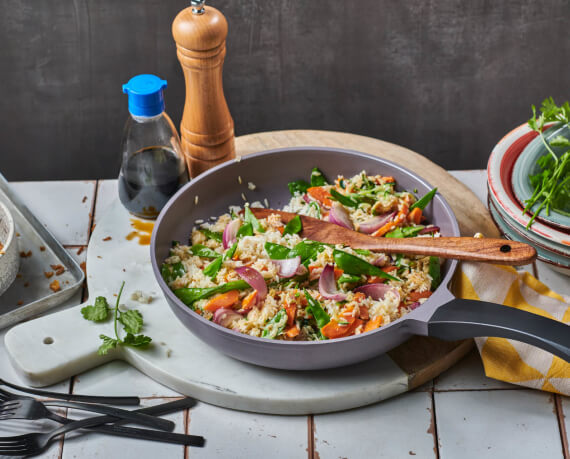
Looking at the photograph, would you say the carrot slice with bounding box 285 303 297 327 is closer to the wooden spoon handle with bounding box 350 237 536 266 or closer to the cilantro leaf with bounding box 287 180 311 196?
the wooden spoon handle with bounding box 350 237 536 266

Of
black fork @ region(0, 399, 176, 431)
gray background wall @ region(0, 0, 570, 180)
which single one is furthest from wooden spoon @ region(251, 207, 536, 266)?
gray background wall @ region(0, 0, 570, 180)

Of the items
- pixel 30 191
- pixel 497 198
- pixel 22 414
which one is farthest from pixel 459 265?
pixel 30 191

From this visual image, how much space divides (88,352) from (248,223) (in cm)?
38

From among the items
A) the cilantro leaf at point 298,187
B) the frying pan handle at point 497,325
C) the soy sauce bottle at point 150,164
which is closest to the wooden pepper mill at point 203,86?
the soy sauce bottle at point 150,164

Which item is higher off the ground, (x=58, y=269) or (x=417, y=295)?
(x=417, y=295)

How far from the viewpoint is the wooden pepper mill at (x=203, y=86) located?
141cm

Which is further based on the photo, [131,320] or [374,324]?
[131,320]

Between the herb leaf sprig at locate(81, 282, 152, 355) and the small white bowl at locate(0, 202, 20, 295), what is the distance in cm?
16

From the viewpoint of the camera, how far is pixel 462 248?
1.22 metres

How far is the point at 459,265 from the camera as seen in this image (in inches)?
52.2

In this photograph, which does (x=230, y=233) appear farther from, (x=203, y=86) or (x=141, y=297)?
(x=203, y=86)

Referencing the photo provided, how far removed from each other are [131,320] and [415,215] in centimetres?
57

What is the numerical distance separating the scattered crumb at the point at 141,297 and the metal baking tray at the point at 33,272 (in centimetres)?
12

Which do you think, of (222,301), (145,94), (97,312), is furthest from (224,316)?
(145,94)
